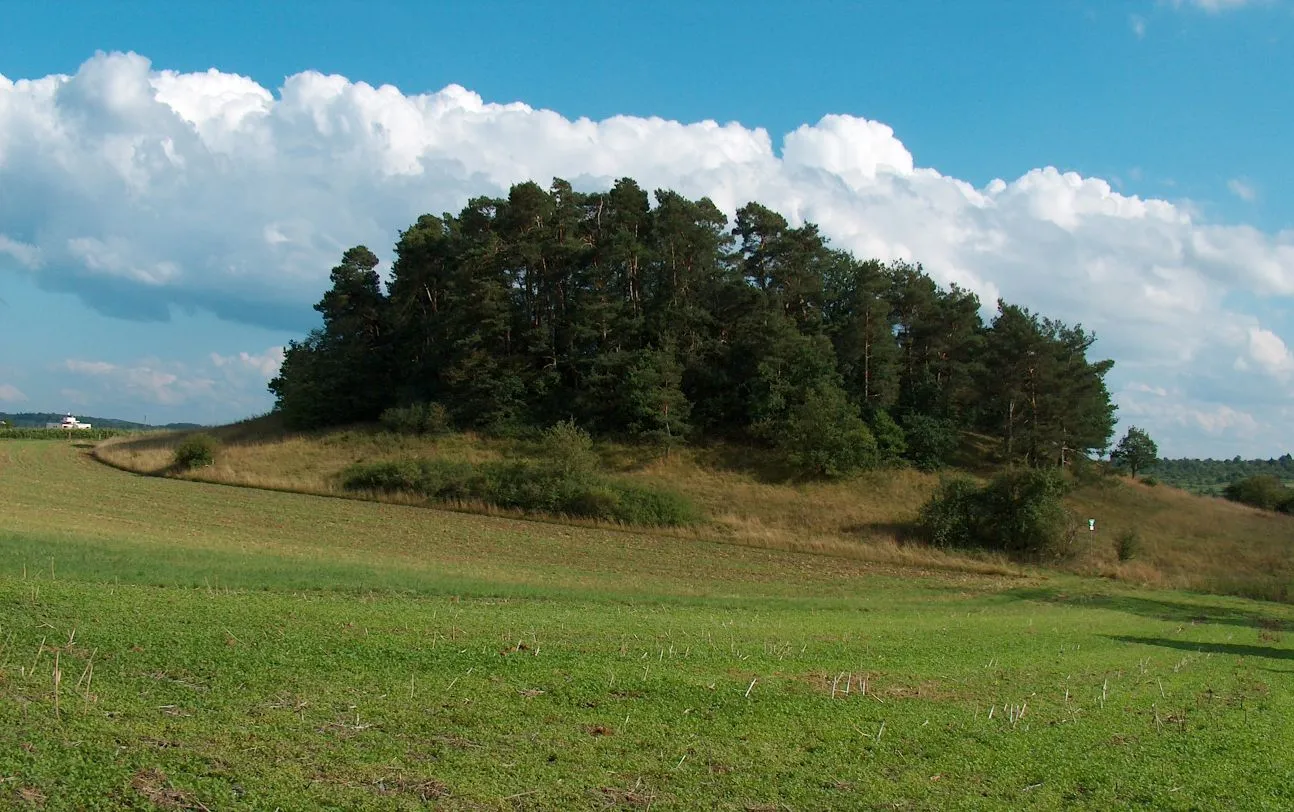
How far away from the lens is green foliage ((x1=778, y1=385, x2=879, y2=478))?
58.7 m

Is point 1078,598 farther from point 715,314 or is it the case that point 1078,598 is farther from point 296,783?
point 715,314

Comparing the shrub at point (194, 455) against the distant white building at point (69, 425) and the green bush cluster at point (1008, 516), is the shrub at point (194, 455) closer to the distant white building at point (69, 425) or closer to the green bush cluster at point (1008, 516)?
the green bush cluster at point (1008, 516)

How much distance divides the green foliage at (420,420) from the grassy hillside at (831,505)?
4.40 ft

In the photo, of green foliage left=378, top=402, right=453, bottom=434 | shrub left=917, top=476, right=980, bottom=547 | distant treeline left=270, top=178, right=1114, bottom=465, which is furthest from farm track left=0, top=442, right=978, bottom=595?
distant treeline left=270, top=178, right=1114, bottom=465

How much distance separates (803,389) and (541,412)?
21053 millimetres

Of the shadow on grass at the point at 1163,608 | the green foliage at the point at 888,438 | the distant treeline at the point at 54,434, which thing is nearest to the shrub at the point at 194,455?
the distant treeline at the point at 54,434

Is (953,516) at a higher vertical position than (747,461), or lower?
lower

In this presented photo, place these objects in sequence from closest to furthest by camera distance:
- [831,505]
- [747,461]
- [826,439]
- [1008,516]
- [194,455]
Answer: [1008,516] → [831,505] → [194,455] → [826,439] → [747,461]

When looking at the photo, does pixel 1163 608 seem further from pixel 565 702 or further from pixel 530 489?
pixel 530 489

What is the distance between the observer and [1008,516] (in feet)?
146

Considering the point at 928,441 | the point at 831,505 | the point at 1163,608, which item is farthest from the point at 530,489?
the point at 928,441

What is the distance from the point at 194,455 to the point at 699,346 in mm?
37864

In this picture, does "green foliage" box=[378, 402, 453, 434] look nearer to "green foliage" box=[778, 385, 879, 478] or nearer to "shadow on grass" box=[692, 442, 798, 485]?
"shadow on grass" box=[692, 442, 798, 485]

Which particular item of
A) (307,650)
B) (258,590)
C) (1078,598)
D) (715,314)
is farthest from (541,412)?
(307,650)
